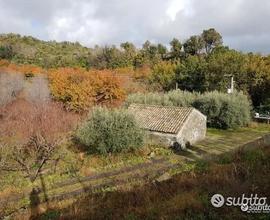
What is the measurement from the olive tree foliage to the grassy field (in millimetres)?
12135

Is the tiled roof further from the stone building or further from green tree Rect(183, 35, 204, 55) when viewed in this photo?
green tree Rect(183, 35, 204, 55)

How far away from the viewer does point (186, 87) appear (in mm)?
49531

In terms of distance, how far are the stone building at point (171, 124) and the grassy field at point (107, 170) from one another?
2.84ft

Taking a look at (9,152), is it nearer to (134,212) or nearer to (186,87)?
(134,212)

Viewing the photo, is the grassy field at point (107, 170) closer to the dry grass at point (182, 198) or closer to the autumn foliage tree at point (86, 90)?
the dry grass at point (182, 198)

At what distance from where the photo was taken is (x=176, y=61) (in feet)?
194

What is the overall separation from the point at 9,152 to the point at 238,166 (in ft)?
50.2

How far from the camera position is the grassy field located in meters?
14.7

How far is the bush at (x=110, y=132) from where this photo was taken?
2197 centimetres

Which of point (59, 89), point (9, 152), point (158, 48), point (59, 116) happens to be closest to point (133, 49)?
point (158, 48)

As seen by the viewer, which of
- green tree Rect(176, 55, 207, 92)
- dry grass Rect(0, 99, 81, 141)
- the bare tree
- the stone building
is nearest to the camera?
the bare tree

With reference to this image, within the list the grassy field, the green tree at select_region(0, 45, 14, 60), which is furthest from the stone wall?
the green tree at select_region(0, 45, 14, 60)

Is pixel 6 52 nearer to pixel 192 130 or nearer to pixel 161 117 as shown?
pixel 161 117

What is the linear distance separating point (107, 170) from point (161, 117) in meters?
9.50
